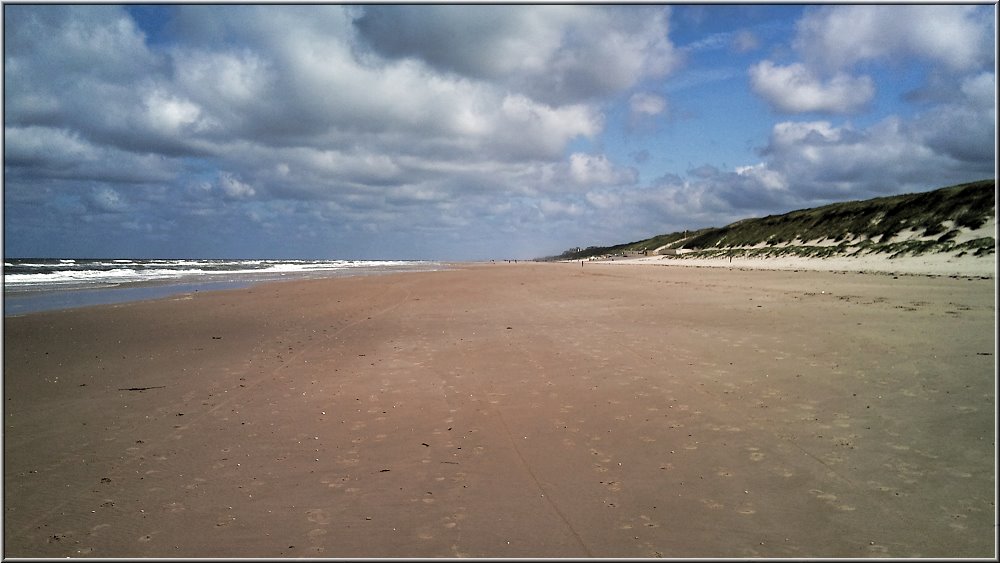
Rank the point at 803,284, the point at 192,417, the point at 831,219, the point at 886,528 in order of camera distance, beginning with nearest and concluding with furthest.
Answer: the point at 886,528 < the point at 192,417 < the point at 803,284 < the point at 831,219

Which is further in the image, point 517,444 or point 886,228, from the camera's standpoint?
point 886,228

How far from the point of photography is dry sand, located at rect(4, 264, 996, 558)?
13.0 feet

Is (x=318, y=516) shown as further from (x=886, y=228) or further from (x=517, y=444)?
(x=886, y=228)

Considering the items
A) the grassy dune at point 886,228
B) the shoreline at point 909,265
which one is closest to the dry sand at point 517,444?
the shoreline at point 909,265

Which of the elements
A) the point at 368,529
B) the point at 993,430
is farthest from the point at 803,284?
the point at 368,529

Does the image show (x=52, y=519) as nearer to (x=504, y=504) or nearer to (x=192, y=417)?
(x=192, y=417)

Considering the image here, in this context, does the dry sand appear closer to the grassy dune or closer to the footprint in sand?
the footprint in sand

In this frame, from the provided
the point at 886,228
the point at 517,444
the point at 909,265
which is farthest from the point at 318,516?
the point at 886,228

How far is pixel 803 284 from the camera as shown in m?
22.7

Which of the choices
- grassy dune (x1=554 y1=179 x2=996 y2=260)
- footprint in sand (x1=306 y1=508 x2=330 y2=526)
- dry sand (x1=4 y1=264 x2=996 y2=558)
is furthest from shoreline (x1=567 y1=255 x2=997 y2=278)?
footprint in sand (x1=306 y1=508 x2=330 y2=526)

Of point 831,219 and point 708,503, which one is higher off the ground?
point 831,219

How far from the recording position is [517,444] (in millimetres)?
5680

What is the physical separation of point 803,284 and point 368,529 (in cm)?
2362

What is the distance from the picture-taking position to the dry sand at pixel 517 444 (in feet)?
13.0
